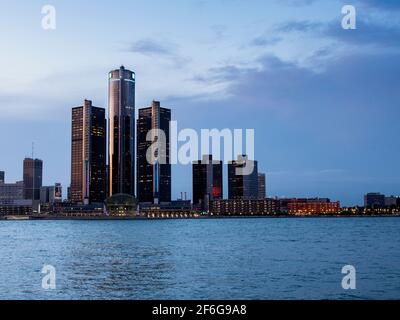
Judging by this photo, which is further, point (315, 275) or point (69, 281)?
point (315, 275)

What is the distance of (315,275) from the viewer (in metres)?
37.5

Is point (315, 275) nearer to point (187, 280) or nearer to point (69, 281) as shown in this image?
point (187, 280)
